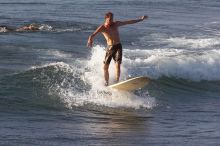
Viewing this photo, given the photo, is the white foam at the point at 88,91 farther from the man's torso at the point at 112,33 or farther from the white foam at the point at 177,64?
the man's torso at the point at 112,33

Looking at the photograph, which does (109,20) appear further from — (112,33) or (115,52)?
(115,52)

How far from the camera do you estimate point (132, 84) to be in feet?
50.3

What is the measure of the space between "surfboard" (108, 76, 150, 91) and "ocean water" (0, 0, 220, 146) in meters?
0.27

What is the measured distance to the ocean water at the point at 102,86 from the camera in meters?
12.4

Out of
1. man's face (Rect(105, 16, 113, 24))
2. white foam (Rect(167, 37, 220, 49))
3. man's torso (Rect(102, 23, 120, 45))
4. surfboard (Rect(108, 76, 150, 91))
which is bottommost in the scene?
white foam (Rect(167, 37, 220, 49))

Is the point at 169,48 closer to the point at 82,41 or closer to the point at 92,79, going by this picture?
the point at 82,41

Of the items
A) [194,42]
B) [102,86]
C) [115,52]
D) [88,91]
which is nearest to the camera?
[115,52]

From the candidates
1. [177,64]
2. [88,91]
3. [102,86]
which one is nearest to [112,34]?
[102,86]

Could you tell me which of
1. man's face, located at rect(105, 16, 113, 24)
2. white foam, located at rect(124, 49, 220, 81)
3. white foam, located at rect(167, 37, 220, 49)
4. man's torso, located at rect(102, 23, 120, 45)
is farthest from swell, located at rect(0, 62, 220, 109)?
white foam, located at rect(167, 37, 220, 49)

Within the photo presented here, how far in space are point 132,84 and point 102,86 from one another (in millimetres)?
1349

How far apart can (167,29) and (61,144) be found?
18393mm

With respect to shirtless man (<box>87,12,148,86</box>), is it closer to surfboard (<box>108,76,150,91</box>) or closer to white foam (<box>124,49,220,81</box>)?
surfboard (<box>108,76,150,91</box>)

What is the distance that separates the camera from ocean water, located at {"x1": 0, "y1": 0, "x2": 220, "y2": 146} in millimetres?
12406

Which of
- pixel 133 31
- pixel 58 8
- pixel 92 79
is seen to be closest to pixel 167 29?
pixel 133 31
